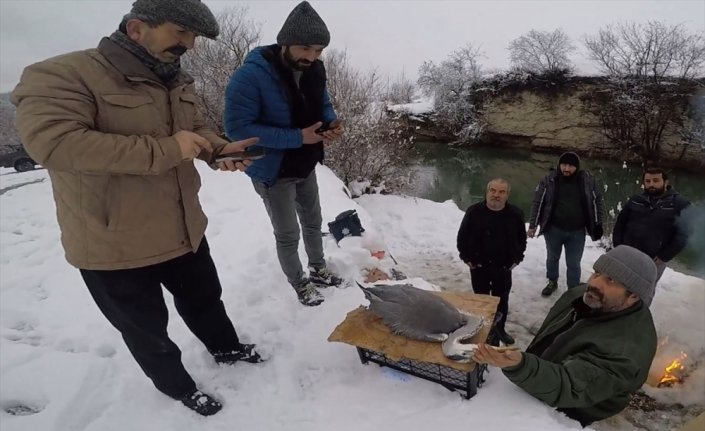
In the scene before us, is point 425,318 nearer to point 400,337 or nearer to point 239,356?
point 400,337

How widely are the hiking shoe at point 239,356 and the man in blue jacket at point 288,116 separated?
645 mm

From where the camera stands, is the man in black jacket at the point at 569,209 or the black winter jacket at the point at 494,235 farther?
the man in black jacket at the point at 569,209

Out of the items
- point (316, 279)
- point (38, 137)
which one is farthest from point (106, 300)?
point (316, 279)

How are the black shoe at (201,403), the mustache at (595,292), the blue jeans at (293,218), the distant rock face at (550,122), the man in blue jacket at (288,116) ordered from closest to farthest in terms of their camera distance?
the mustache at (595,292) < the black shoe at (201,403) < the man in blue jacket at (288,116) < the blue jeans at (293,218) < the distant rock face at (550,122)

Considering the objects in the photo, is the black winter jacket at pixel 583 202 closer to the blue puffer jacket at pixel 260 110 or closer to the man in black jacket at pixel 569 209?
the man in black jacket at pixel 569 209

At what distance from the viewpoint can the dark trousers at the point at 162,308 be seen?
1.81 m

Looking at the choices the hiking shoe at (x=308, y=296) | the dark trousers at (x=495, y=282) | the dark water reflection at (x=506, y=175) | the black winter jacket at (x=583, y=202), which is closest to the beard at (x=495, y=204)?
the dark trousers at (x=495, y=282)

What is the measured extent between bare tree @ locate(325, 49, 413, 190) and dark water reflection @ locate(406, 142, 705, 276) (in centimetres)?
133

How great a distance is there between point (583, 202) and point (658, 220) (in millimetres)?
663

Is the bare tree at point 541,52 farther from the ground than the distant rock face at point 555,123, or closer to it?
farther from the ground

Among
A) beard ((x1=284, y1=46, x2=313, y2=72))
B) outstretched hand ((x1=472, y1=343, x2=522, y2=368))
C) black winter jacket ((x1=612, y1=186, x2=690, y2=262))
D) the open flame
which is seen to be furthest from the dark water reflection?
beard ((x1=284, y1=46, x2=313, y2=72))

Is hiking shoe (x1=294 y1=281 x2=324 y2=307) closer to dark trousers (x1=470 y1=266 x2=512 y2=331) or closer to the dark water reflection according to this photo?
dark trousers (x1=470 y1=266 x2=512 y2=331)

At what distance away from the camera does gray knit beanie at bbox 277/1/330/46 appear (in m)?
2.29

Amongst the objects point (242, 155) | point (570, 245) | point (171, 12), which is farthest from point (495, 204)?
point (171, 12)
